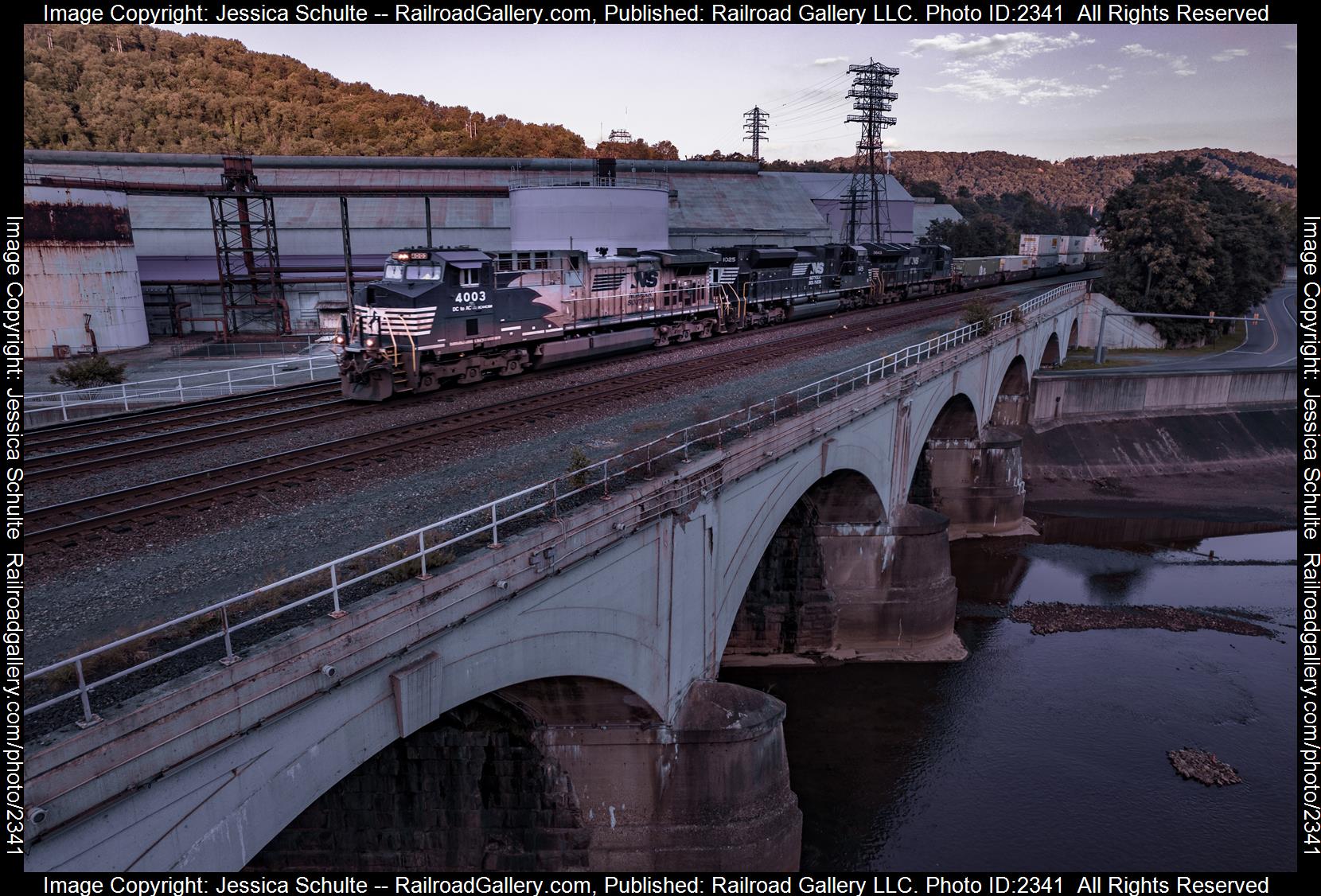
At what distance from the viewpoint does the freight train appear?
78.5 ft

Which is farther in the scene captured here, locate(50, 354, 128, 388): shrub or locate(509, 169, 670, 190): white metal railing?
locate(509, 169, 670, 190): white metal railing

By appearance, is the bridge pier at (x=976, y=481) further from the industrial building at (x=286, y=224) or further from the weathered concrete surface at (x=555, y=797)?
the weathered concrete surface at (x=555, y=797)

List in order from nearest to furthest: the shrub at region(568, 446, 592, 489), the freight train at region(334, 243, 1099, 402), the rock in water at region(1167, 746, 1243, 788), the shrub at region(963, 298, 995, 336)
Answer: the shrub at region(568, 446, 592, 489) → the rock in water at region(1167, 746, 1243, 788) → the freight train at region(334, 243, 1099, 402) → the shrub at region(963, 298, 995, 336)

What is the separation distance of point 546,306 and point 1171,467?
155 ft

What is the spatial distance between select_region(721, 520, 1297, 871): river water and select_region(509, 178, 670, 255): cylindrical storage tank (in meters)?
39.5

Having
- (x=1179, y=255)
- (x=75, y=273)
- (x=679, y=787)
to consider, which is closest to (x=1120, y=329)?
(x=1179, y=255)

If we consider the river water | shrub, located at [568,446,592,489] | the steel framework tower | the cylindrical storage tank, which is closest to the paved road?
the river water

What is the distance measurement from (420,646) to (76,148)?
9096cm

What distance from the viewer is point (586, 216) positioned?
5928cm

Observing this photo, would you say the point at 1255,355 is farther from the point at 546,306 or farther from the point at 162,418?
the point at 162,418

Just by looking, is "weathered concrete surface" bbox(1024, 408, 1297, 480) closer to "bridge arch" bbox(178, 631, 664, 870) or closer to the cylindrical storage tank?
the cylindrical storage tank

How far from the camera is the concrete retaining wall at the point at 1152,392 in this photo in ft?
184

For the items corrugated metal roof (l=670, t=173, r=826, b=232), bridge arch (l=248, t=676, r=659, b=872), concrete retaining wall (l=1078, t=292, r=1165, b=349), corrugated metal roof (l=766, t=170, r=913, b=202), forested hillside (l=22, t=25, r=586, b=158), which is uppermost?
forested hillside (l=22, t=25, r=586, b=158)
